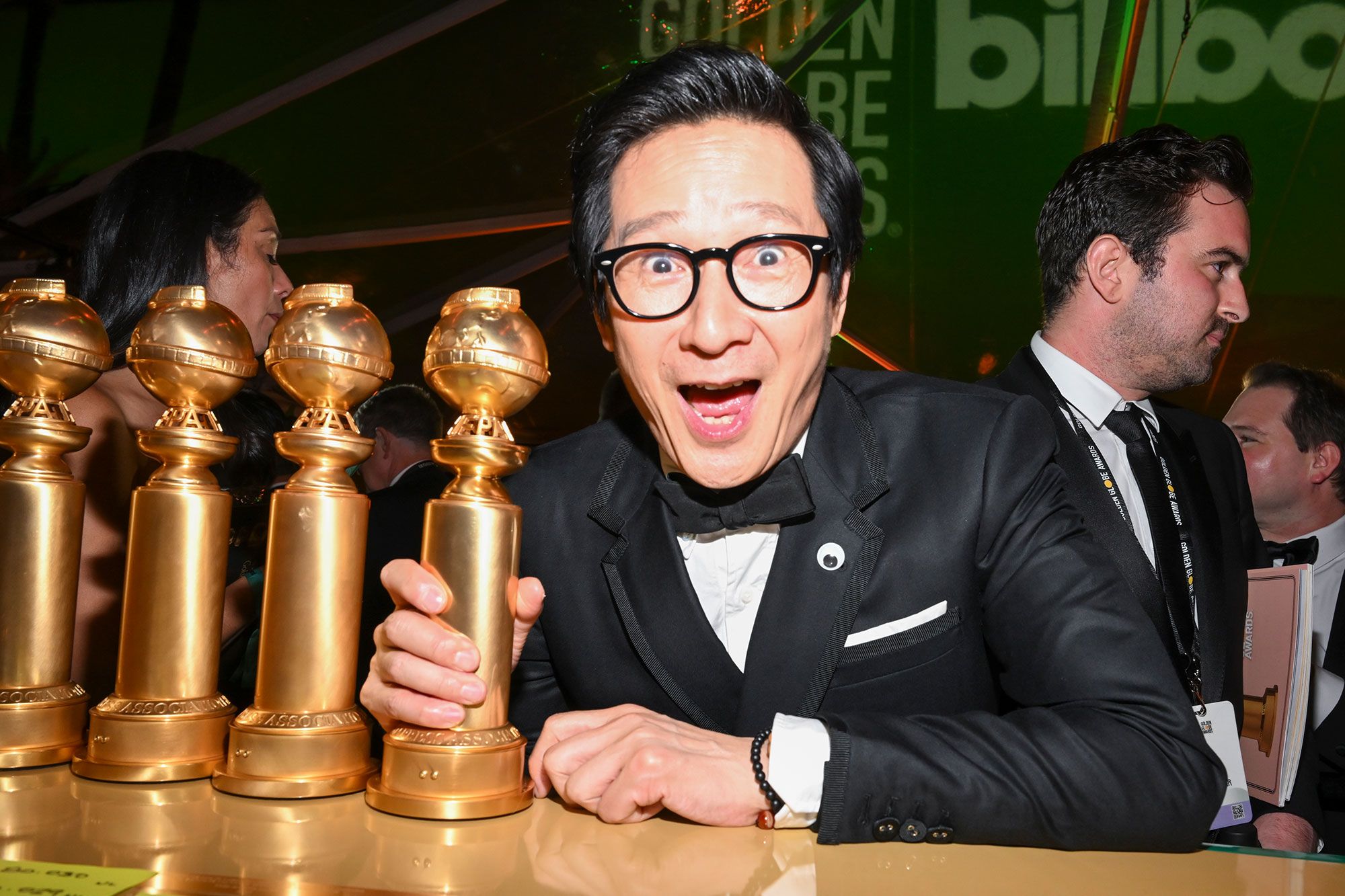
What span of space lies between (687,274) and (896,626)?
0.55 meters

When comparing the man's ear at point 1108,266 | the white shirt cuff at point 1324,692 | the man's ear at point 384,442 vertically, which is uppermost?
the man's ear at point 1108,266

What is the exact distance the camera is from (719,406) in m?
1.34

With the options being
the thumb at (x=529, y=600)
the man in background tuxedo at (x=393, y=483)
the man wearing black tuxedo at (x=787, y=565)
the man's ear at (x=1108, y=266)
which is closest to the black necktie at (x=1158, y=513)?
the man's ear at (x=1108, y=266)

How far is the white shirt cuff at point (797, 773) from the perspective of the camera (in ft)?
3.16

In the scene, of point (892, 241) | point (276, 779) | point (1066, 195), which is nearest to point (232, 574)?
point (276, 779)

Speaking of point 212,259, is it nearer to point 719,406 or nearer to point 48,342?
point 48,342

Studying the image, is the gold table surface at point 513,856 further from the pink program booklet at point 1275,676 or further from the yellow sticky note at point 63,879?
the pink program booklet at point 1275,676

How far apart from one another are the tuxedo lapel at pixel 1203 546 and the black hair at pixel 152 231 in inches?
109

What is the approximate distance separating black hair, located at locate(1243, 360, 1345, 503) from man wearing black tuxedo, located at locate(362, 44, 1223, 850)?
3481 millimetres

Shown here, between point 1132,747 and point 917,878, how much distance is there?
1.36 feet

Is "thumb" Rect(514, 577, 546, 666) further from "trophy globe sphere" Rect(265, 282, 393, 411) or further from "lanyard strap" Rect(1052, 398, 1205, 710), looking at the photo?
"lanyard strap" Rect(1052, 398, 1205, 710)

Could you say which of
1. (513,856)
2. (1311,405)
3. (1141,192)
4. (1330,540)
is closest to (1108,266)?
(1141,192)

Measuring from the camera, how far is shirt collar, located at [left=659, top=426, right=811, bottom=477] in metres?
1.50

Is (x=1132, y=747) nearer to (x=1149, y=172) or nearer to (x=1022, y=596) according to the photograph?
(x=1022, y=596)
